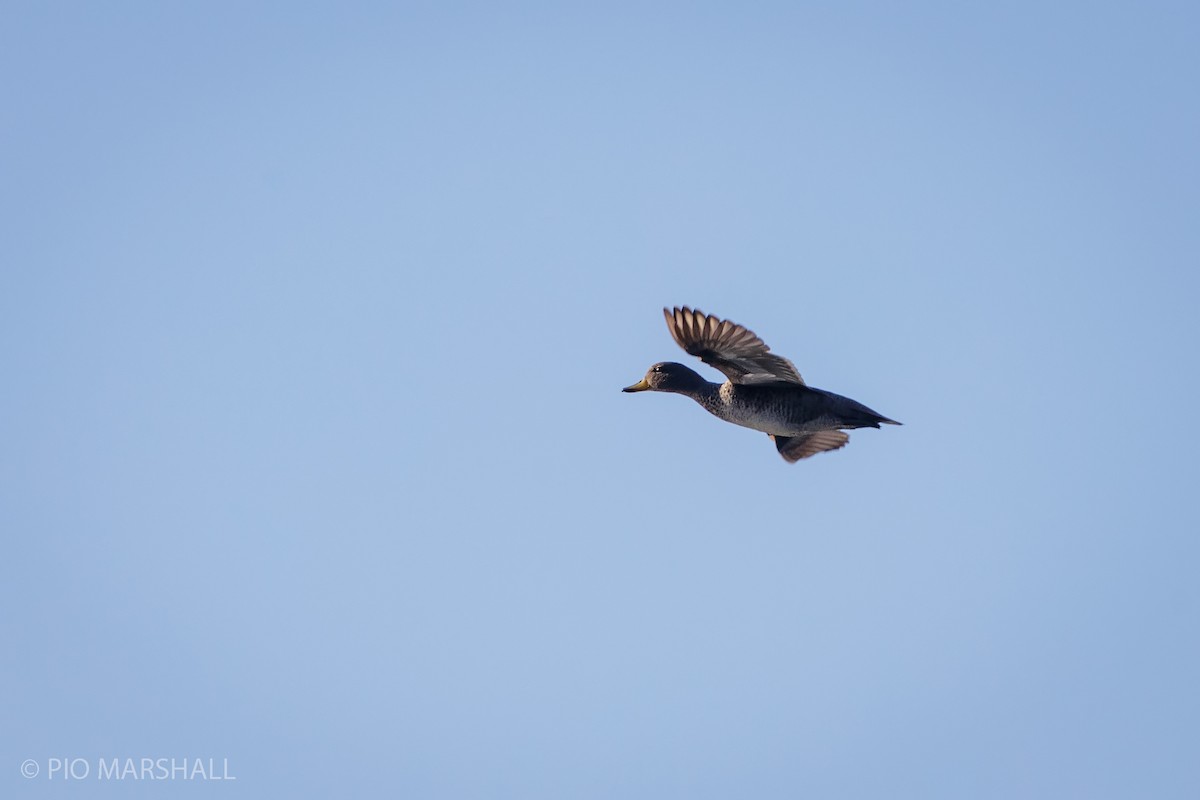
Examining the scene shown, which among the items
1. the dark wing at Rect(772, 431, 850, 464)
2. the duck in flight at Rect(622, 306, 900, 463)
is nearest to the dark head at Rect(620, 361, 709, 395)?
the duck in flight at Rect(622, 306, 900, 463)

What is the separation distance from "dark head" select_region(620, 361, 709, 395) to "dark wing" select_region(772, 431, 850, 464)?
11.7ft

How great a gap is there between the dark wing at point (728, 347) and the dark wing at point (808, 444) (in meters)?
3.96

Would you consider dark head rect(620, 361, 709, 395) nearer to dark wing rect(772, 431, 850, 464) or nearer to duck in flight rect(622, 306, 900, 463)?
duck in flight rect(622, 306, 900, 463)

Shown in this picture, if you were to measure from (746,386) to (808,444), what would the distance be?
392 cm

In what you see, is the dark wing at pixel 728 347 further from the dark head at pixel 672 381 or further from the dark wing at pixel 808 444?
the dark wing at pixel 808 444

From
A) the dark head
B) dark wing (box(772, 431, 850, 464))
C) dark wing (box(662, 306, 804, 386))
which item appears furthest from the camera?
dark wing (box(772, 431, 850, 464))

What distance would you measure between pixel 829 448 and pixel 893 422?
426 cm

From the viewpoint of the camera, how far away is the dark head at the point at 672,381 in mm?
23500

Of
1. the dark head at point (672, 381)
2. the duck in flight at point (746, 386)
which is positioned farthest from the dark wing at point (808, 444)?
the dark head at point (672, 381)

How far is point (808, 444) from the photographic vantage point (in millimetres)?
26578

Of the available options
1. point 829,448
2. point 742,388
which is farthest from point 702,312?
point 829,448

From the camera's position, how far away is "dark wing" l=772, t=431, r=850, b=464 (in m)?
26.5

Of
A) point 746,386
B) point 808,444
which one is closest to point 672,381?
point 746,386

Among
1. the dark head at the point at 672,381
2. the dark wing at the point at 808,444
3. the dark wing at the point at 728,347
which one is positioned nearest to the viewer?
the dark wing at the point at 728,347
